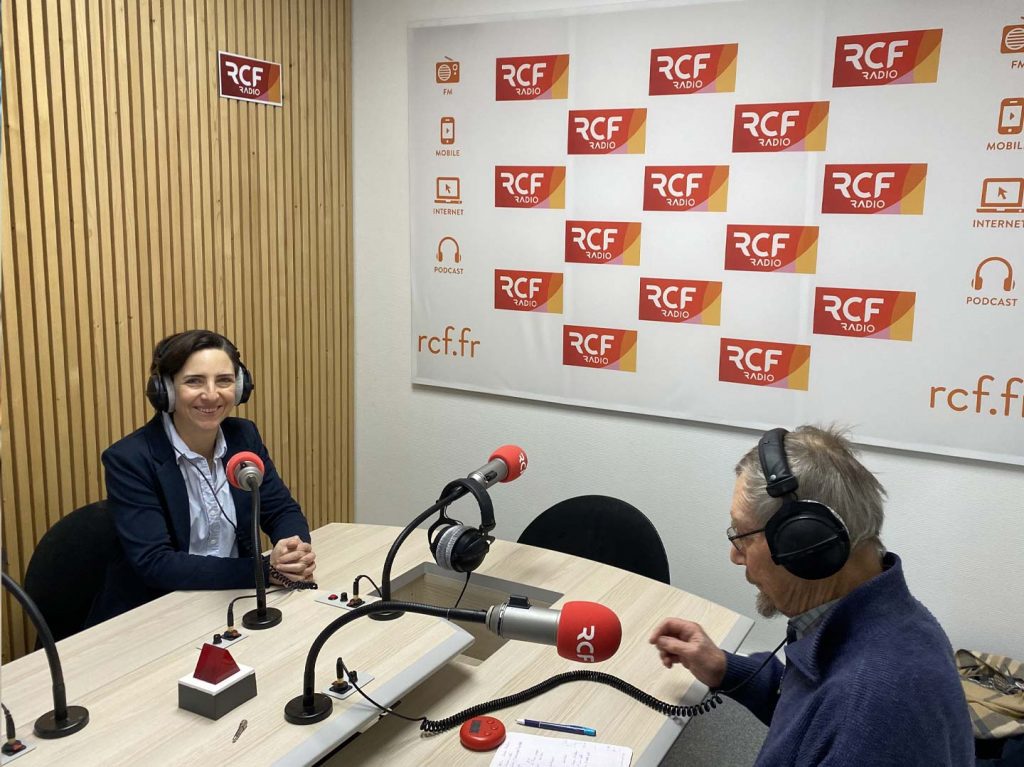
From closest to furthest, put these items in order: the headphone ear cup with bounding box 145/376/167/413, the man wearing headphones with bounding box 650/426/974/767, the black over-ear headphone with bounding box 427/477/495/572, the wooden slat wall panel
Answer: the man wearing headphones with bounding box 650/426/974/767, the black over-ear headphone with bounding box 427/477/495/572, the headphone ear cup with bounding box 145/376/167/413, the wooden slat wall panel

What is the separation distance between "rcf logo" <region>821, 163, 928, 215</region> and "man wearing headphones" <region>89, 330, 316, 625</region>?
2240 mm

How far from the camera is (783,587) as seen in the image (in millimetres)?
1567

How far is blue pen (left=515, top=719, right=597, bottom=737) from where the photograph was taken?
176 centimetres

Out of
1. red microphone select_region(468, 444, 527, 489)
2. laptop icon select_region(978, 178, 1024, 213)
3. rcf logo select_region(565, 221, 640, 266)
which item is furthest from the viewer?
rcf logo select_region(565, 221, 640, 266)

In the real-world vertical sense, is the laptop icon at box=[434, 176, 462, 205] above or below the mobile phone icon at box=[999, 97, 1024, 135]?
below

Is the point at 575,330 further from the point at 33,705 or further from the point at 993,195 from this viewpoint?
the point at 33,705

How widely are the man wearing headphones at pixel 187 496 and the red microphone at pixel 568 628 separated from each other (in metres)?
1.21

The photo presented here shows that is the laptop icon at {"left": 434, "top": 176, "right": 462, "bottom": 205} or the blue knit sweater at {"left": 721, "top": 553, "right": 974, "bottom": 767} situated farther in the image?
the laptop icon at {"left": 434, "top": 176, "right": 462, "bottom": 205}

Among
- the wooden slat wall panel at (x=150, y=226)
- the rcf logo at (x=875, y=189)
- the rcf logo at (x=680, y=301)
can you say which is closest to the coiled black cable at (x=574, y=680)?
the wooden slat wall panel at (x=150, y=226)

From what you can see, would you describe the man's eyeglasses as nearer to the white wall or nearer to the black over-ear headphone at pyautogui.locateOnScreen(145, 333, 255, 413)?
the white wall

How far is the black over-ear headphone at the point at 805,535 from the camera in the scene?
1.40 m

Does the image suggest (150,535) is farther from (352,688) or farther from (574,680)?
(574,680)

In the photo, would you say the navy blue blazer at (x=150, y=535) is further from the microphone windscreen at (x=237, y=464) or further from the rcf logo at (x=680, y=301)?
the rcf logo at (x=680, y=301)

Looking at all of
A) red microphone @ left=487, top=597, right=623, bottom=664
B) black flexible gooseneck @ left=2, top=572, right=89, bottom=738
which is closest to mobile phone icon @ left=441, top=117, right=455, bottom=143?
black flexible gooseneck @ left=2, top=572, right=89, bottom=738
